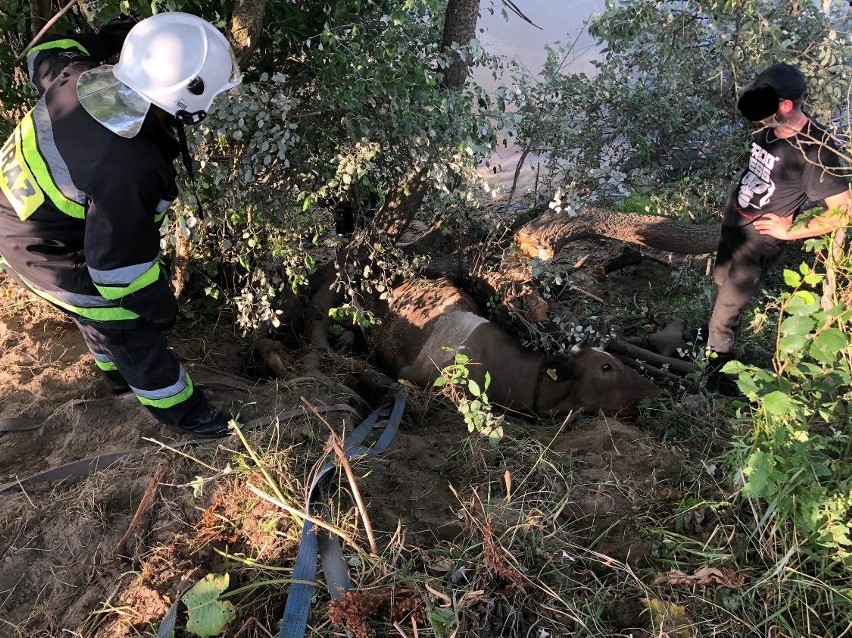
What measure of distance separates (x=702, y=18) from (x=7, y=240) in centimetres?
429

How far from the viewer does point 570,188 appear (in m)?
3.24

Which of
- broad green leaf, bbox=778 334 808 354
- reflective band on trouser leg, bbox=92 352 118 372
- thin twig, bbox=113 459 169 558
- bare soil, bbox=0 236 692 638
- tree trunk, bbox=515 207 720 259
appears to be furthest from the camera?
tree trunk, bbox=515 207 720 259

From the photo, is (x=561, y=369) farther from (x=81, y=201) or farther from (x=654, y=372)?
(x=81, y=201)

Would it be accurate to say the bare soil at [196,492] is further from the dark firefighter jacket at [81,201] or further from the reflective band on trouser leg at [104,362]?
the dark firefighter jacket at [81,201]

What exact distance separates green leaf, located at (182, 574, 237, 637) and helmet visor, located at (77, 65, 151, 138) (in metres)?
1.59

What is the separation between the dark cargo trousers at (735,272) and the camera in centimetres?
331

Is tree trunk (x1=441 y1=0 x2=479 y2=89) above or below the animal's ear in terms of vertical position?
above

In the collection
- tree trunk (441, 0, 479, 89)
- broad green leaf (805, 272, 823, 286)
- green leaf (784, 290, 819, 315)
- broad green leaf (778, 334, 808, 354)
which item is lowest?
broad green leaf (778, 334, 808, 354)

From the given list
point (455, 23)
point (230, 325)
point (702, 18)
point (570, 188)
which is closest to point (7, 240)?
point (230, 325)

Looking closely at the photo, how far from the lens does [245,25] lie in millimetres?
2562

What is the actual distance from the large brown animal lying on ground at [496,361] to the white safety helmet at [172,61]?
6.03 ft

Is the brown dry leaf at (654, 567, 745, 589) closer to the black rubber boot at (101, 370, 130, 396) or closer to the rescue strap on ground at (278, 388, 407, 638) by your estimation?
the rescue strap on ground at (278, 388, 407, 638)

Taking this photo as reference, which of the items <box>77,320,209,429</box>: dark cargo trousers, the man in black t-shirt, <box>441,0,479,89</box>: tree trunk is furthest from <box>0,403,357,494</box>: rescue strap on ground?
the man in black t-shirt

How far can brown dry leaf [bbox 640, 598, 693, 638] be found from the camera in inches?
65.2
